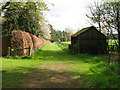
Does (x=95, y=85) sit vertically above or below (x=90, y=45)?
below

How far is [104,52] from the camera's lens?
21250 millimetres

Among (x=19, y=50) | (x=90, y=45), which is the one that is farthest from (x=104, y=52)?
(x=19, y=50)

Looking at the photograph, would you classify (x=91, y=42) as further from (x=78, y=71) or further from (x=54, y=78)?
(x=54, y=78)

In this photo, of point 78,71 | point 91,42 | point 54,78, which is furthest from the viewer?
point 91,42

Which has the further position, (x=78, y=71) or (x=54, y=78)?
(x=78, y=71)

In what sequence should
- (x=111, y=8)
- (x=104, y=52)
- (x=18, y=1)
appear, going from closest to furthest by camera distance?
(x=111, y=8) < (x=18, y=1) < (x=104, y=52)

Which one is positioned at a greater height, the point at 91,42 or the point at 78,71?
the point at 91,42

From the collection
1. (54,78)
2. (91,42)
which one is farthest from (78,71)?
(91,42)

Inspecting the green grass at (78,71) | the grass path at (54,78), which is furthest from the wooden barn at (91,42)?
the grass path at (54,78)

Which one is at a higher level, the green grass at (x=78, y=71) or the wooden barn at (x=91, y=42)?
the wooden barn at (x=91, y=42)

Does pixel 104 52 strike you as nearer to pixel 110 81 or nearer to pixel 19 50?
pixel 19 50

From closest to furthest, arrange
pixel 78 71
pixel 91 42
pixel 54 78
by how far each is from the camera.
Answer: pixel 54 78, pixel 78 71, pixel 91 42

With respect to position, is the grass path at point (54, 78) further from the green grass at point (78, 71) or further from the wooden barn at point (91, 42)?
the wooden barn at point (91, 42)

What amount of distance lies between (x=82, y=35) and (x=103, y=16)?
644 centimetres
